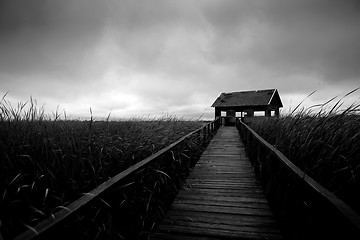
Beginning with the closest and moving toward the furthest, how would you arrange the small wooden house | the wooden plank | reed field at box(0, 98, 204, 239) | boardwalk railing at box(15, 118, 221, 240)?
boardwalk railing at box(15, 118, 221, 240) → reed field at box(0, 98, 204, 239) → the wooden plank → the small wooden house

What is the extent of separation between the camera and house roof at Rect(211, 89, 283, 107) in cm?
2248

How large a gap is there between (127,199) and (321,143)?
2.41 metres

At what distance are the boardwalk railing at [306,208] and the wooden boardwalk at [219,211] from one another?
23cm

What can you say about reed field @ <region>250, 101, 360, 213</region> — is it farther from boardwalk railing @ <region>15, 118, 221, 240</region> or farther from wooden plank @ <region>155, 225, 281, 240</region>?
boardwalk railing @ <region>15, 118, 221, 240</region>

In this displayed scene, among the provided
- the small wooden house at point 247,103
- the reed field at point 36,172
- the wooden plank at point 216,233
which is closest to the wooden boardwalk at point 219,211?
the wooden plank at point 216,233

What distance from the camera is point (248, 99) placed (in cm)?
2369

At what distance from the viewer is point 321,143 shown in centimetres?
243

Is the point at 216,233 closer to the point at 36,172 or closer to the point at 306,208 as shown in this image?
the point at 306,208

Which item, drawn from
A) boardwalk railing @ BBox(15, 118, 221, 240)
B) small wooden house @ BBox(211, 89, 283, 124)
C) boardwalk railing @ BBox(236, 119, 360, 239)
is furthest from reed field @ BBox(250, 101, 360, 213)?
small wooden house @ BBox(211, 89, 283, 124)

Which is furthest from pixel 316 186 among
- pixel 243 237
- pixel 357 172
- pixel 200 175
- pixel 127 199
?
pixel 200 175

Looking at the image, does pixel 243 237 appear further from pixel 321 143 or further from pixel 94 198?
pixel 94 198

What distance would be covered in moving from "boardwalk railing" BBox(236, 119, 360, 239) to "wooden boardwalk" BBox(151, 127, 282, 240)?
Answer: 23 centimetres

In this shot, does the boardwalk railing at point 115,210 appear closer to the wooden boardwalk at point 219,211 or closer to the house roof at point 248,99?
the wooden boardwalk at point 219,211

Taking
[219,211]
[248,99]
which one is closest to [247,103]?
[248,99]
